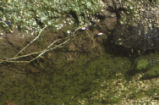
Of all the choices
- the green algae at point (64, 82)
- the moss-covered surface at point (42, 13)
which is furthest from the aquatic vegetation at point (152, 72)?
the moss-covered surface at point (42, 13)

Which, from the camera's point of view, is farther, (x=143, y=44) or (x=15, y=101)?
(x=143, y=44)

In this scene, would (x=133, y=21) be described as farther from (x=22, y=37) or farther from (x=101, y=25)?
(x=22, y=37)

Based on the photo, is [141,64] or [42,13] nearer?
[42,13]

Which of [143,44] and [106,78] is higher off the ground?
[143,44]

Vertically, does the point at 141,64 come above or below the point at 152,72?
above

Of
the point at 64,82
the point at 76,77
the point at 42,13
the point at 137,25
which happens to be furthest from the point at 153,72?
the point at 42,13

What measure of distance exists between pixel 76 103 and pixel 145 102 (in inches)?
35.2

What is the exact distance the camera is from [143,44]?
359cm

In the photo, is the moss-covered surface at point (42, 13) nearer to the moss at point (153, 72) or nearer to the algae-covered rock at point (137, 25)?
the algae-covered rock at point (137, 25)

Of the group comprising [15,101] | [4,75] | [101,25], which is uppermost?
[101,25]

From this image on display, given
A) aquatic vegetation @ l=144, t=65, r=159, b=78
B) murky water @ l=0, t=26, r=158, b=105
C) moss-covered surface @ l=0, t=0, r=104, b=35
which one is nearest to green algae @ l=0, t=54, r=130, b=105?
murky water @ l=0, t=26, r=158, b=105

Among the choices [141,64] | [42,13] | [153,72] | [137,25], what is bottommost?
[153,72]

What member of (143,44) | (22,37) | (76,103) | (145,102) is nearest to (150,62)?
(143,44)

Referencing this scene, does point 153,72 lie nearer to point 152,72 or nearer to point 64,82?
point 152,72
